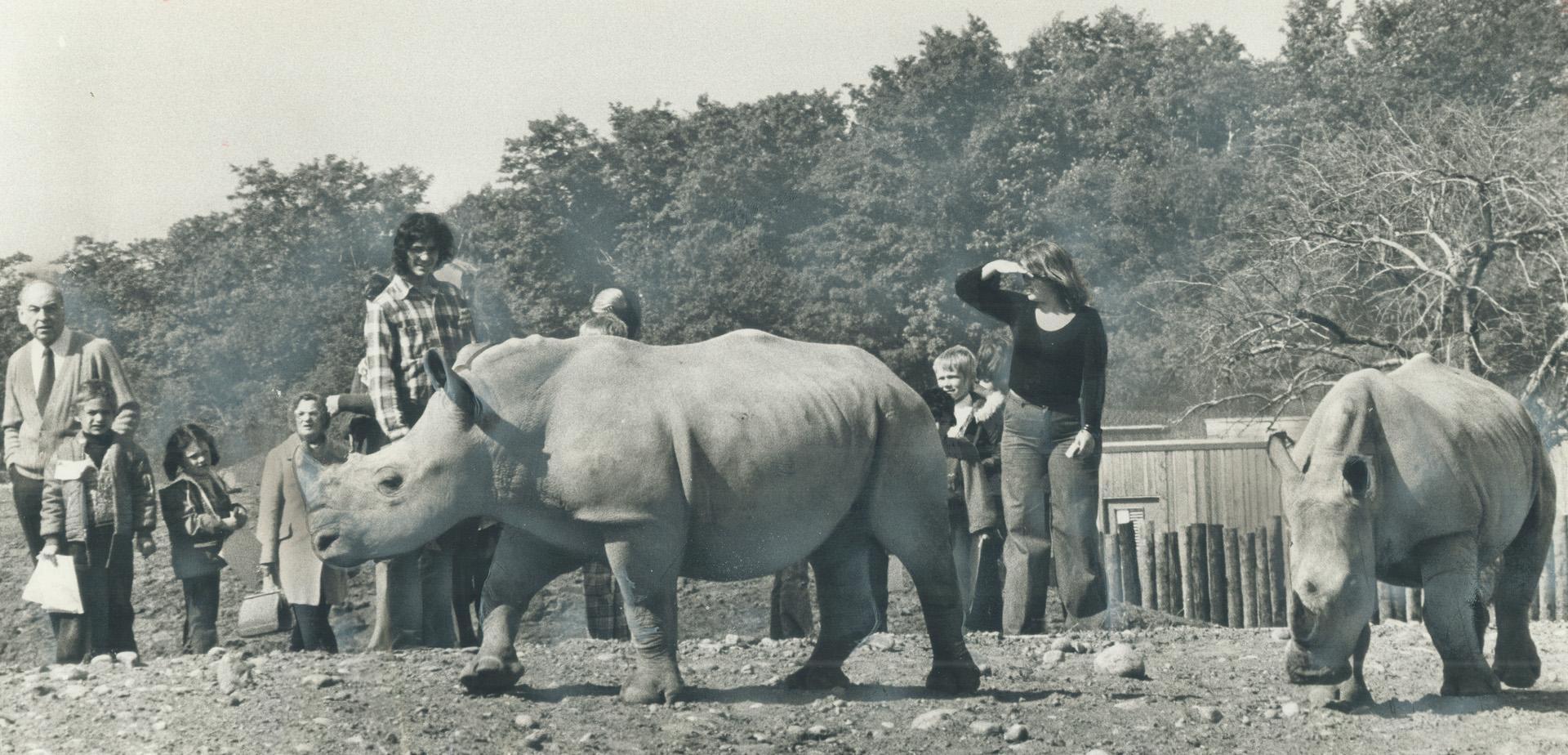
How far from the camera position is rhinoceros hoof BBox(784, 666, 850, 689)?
6379 millimetres

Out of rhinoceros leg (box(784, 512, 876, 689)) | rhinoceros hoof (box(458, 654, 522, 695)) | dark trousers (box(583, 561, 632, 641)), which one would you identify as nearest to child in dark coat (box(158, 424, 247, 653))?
dark trousers (box(583, 561, 632, 641))

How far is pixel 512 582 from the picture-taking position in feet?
20.3

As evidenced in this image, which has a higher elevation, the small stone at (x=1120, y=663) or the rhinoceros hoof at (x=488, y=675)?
the rhinoceros hoof at (x=488, y=675)

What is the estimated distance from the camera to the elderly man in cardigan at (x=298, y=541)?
865cm

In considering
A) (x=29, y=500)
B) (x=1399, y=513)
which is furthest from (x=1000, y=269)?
(x=29, y=500)

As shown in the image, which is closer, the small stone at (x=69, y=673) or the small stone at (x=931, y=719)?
the small stone at (x=931, y=719)

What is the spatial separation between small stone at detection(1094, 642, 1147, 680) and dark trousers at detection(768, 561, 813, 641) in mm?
1964

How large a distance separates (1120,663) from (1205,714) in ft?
3.38

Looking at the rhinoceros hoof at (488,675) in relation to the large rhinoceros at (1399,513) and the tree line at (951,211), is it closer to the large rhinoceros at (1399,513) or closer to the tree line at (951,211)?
the large rhinoceros at (1399,513)

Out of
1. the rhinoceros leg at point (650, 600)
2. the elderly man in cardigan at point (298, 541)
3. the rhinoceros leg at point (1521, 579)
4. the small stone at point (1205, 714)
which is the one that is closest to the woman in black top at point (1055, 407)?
the rhinoceros leg at point (1521, 579)

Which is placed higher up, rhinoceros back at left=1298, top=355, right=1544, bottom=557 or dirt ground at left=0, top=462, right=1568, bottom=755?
rhinoceros back at left=1298, top=355, right=1544, bottom=557

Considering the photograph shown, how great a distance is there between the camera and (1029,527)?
8312mm

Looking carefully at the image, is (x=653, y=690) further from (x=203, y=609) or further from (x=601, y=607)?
(x=203, y=609)

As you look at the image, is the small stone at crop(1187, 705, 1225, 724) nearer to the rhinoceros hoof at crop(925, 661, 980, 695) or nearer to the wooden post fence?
the rhinoceros hoof at crop(925, 661, 980, 695)
